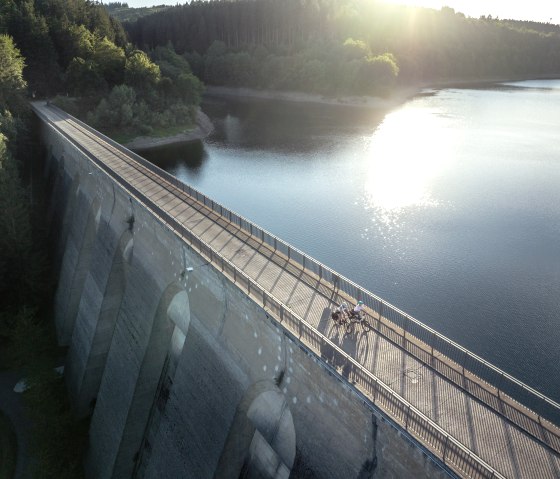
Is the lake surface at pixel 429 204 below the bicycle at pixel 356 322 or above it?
below

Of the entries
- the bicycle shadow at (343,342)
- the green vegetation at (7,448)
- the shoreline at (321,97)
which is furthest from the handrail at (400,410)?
the shoreline at (321,97)

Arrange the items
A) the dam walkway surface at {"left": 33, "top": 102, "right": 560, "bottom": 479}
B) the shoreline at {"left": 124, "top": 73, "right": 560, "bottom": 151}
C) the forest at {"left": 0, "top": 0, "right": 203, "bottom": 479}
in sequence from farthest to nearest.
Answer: the shoreline at {"left": 124, "top": 73, "right": 560, "bottom": 151}
the forest at {"left": 0, "top": 0, "right": 203, "bottom": 479}
the dam walkway surface at {"left": 33, "top": 102, "right": 560, "bottom": 479}

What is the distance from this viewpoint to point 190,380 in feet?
61.0

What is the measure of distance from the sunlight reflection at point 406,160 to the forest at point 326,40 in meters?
50.9

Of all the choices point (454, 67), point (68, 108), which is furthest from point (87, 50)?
point (454, 67)

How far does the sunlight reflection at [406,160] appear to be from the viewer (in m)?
49.6

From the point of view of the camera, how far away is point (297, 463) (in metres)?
13.7

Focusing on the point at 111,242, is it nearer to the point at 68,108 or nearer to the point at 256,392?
the point at 256,392

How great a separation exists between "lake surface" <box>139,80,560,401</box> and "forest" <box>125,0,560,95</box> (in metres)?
46.9

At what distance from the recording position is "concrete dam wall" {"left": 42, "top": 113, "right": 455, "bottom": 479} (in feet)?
40.3

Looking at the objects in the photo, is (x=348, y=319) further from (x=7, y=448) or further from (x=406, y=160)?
(x=406, y=160)

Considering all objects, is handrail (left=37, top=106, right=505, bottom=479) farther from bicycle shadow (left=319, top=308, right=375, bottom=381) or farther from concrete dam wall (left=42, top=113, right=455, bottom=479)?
concrete dam wall (left=42, top=113, right=455, bottom=479)

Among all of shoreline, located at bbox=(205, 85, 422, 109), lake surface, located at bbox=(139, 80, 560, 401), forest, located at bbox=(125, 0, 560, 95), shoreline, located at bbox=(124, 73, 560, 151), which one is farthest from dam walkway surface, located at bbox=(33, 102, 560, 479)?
forest, located at bbox=(125, 0, 560, 95)

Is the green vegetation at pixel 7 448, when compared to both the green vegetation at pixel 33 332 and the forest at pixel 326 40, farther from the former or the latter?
Result: the forest at pixel 326 40
